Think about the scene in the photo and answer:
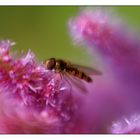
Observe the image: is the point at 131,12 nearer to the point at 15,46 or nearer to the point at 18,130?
the point at 15,46

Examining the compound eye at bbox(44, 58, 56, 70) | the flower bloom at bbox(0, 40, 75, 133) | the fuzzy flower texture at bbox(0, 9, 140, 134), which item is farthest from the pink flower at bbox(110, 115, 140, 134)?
the compound eye at bbox(44, 58, 56, 70)

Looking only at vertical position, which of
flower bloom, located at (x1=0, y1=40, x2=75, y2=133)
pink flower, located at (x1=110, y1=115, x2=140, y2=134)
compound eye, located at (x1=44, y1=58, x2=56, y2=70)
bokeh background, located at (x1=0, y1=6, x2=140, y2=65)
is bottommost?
pink flower, located at (x1=110, y1=115, x2=140, y2=134)

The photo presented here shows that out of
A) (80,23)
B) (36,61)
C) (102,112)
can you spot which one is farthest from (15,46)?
(102,112)

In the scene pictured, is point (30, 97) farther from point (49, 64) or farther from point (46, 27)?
point (46, 27)

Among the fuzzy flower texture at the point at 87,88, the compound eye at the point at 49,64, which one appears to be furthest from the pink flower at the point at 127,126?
the compound eye at the point at 49,64

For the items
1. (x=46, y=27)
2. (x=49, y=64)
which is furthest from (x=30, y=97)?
(x=46, y=27)

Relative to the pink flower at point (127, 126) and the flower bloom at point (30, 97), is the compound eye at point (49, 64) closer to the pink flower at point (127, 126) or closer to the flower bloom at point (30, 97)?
the flower bloom at point (30, 97)

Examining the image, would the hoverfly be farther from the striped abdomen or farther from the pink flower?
the pink flower
